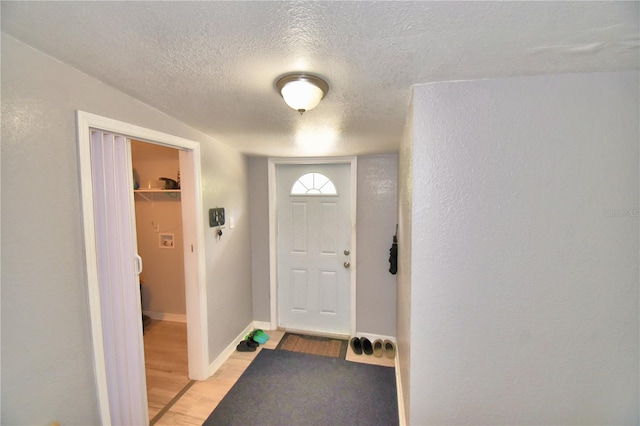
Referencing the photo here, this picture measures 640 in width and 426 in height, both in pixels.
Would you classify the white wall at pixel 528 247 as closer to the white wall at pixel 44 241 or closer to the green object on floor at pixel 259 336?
the white wall at pixel 44 241

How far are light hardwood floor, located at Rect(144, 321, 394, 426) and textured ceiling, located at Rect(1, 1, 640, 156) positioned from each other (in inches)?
86.2

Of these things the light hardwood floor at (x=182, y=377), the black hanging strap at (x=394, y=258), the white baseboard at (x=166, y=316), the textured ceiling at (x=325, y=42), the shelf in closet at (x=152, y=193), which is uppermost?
the textured ceiling at (x=325, y=42)

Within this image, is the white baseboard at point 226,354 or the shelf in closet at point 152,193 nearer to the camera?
the white baseboard at point 226,354

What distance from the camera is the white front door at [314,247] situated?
304 cm

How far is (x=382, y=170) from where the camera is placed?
2.86 m

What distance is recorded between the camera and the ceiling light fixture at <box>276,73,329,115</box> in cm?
113

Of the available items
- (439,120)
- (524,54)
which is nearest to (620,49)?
(524,54)

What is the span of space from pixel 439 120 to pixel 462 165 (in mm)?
230

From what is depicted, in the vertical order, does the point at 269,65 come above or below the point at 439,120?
above

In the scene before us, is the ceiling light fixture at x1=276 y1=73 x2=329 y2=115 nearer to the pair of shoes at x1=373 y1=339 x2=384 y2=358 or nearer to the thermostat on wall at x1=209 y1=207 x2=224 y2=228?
the thermostat on wall at x1=209 y1=207 x2=224 y2=228

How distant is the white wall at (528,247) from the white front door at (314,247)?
180 cm

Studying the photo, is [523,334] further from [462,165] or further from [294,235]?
[294,235]

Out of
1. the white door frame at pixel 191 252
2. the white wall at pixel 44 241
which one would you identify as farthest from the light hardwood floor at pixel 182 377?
the white wall at pixel 44 241

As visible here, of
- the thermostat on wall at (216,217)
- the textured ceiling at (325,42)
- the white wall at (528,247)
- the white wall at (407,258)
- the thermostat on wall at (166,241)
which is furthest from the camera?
the thermostat on wall at (166,241)
